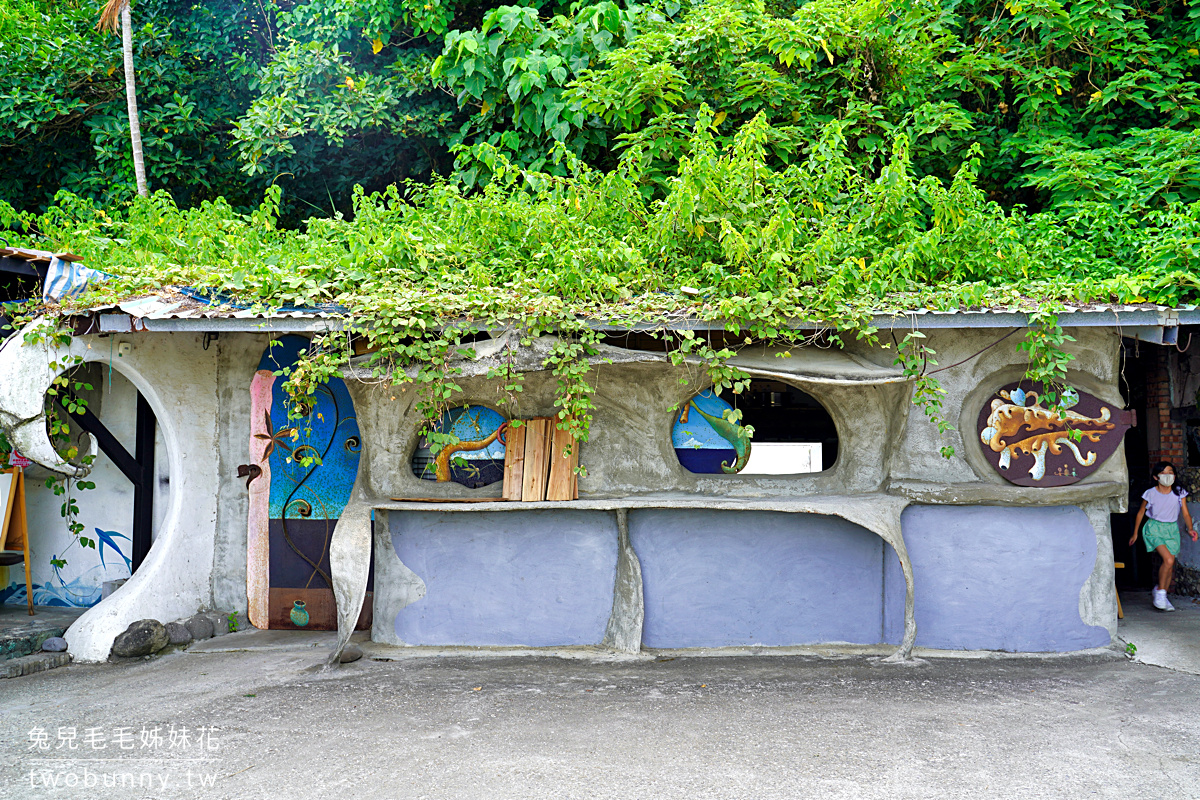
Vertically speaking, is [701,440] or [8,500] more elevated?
[701,440]

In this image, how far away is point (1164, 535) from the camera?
7.62m

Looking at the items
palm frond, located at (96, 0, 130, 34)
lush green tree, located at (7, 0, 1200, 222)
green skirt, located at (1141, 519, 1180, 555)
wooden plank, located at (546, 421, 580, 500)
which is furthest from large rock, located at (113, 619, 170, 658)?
green skirt, located at (1141, 519, 1180, 555)

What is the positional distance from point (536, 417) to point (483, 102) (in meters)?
5.12

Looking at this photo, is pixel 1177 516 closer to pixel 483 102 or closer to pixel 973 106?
pixel 973 106

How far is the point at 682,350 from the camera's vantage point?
525cm

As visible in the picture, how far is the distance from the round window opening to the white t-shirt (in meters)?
3.66

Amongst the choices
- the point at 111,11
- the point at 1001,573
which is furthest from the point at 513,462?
the point at 111,11

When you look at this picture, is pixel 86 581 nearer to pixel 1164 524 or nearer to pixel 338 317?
pixel 338 317

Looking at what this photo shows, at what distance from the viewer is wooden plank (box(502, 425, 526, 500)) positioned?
608 centimetres

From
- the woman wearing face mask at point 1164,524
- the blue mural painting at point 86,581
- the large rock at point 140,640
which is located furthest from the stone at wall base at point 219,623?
the woman wearing face mask at point 1164,524

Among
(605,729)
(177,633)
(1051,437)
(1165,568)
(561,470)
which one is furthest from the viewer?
(1165,568)

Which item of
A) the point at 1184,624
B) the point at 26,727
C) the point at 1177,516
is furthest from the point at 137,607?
the point at 1177,516

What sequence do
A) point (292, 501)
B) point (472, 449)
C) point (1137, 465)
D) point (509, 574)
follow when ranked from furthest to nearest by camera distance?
point (1137, 465) < point (292, 501) < point (472, 449) < point (509, 574)

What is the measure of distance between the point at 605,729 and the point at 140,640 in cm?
391
